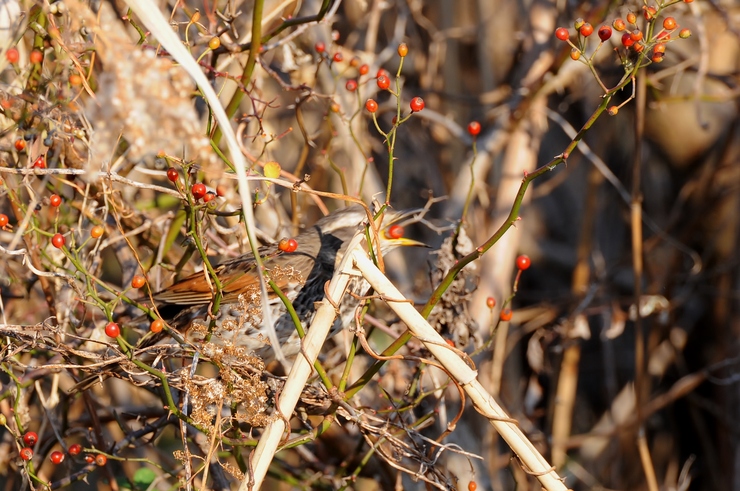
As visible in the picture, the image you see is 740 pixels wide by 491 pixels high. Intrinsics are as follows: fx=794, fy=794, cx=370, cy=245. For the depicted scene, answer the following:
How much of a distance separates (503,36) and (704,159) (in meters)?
1.54

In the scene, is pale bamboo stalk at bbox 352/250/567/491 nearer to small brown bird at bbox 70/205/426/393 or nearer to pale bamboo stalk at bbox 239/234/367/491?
pale bamboo stalk at bbox 239/234/367/491

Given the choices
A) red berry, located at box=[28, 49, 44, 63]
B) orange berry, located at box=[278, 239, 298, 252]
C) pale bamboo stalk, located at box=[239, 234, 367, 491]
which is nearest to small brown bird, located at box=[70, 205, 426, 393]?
orange berry, located at box=[278, 239, 298, 252]

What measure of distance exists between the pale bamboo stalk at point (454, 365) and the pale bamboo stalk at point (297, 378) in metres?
0.07

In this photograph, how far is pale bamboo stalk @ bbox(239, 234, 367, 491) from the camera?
193 centimetres

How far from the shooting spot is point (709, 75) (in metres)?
4.27

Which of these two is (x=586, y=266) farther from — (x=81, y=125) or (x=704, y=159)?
(x=81, y=125)

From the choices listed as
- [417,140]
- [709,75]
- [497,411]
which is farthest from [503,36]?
[497,411]

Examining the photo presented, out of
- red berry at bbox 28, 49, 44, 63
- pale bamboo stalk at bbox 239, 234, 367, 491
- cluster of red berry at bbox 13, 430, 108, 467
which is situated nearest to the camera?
pale bamboo stalk at bbox 239, 234, 367, 491

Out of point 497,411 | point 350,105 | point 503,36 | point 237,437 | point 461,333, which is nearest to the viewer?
point 497,411

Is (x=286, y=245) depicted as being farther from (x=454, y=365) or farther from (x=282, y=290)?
(x=282, y=290)

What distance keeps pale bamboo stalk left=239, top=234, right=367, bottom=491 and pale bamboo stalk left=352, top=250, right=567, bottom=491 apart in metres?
0.07

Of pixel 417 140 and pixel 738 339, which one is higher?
pixel 417 140

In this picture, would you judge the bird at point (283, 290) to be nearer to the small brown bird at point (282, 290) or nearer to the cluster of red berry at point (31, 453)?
the small brown bird at point (282, 290)

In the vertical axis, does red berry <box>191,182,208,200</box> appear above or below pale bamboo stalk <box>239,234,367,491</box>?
above
